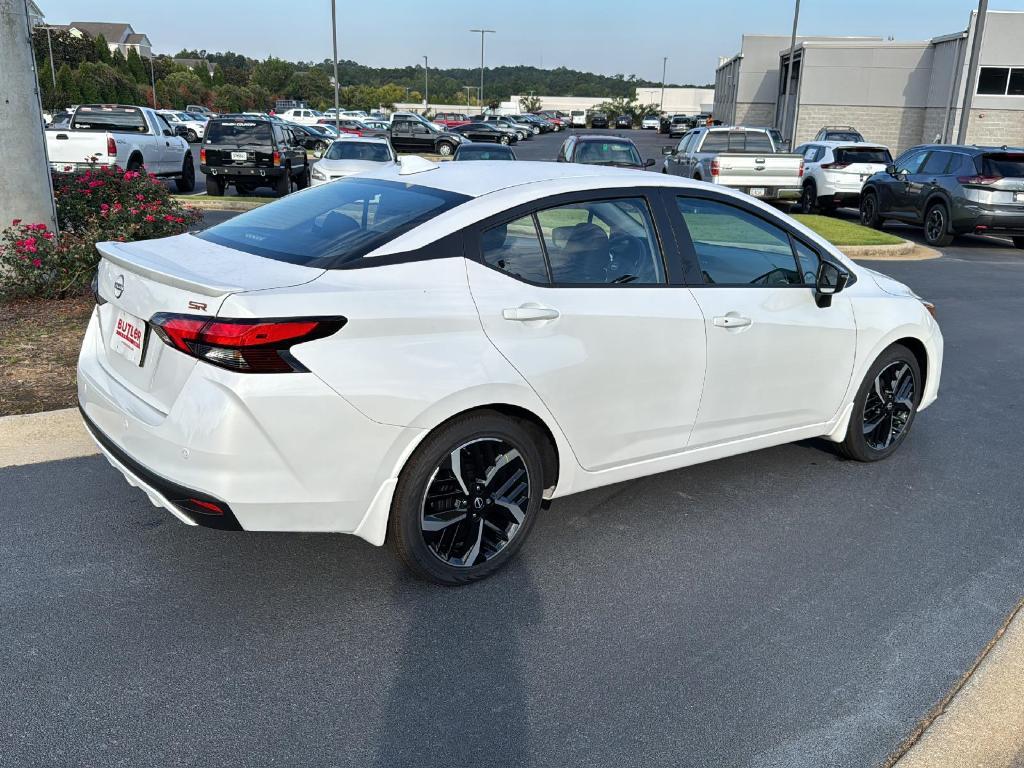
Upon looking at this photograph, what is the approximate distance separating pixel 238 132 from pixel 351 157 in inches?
108

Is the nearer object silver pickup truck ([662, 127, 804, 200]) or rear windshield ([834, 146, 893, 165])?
silver pickup truck ([662, 127, 804, 200])

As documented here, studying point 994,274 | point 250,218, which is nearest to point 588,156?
point 994,274

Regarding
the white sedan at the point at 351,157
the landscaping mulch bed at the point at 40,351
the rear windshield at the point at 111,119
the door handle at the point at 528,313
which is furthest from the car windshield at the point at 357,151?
the door handle at the point at 528,313

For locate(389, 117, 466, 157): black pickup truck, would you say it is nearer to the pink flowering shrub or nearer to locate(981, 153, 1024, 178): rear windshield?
locate(981, 153, 1024, 178): rear windshield

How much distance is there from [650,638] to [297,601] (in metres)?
1.41

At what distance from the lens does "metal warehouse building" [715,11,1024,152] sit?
37031 mm

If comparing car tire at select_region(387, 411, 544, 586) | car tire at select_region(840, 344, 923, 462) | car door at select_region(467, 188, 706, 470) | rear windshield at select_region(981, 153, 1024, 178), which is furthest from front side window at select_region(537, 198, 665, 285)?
rear windshield at select_region(981, 153, 1024, 178)

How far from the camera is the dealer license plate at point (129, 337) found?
3.52 metres

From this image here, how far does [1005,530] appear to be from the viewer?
461 cm

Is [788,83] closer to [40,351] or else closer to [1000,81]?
[1000,81]

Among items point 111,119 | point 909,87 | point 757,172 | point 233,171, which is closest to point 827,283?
point 757,172

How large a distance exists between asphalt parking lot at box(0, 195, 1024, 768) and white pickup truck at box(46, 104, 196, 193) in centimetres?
1332

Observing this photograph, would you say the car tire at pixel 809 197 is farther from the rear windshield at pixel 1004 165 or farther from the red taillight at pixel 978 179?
the rear windshield at pixel 1004 165

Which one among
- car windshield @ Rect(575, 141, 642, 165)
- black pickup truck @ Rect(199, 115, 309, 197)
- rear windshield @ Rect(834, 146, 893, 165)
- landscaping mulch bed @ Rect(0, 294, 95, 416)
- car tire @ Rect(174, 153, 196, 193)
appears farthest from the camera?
car tire @ Rect(174, 153, 196, 193)
